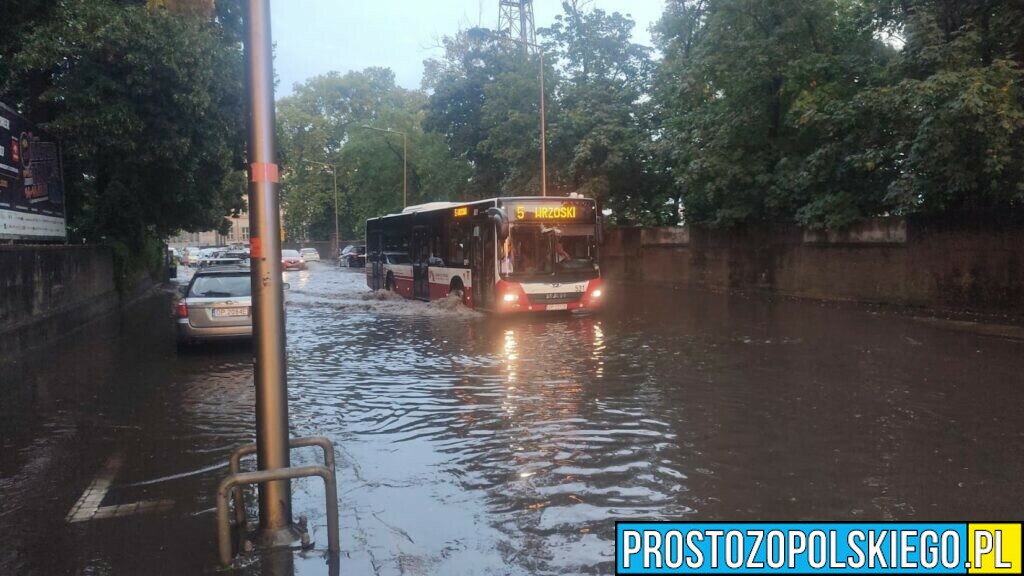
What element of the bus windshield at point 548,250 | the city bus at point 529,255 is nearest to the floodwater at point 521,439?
the city bus at point 529,255

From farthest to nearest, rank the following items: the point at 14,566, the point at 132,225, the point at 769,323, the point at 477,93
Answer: the point at 477,93
the point at 132,225
the point at 769,323
the point at 14,566

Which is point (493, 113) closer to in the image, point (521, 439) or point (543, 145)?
point (543, 145)

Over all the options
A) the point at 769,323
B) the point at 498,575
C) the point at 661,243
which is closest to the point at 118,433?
the point at 498,575

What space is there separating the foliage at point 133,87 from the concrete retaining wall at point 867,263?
15.7 metres

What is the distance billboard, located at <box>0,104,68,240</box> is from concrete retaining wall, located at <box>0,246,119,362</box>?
553 mm

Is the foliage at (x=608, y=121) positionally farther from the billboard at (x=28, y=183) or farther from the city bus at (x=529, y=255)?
the billboard at (x=28, y=183)

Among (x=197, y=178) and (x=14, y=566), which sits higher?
(x=197, y=178)

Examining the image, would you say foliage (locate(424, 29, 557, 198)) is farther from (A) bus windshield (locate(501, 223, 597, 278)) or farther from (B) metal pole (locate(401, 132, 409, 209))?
(A) bus windshield (locate(501, 223, 597, 278))

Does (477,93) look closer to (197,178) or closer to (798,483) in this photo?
(197,178)

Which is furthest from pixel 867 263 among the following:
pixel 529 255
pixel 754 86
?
pixel 529 255

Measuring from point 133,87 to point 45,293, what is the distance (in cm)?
469

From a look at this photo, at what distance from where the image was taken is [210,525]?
5371mm

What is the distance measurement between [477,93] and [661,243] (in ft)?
47.9

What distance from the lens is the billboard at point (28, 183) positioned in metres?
15.2
